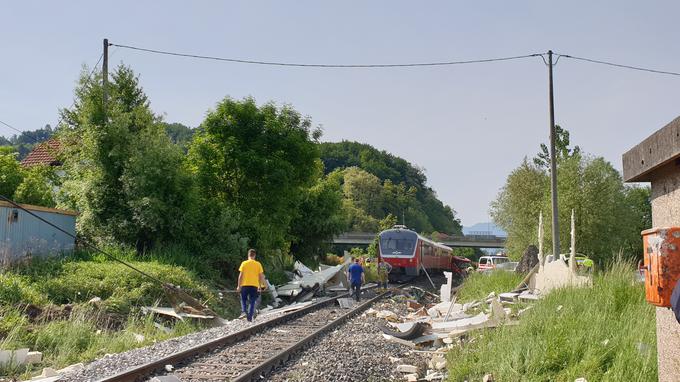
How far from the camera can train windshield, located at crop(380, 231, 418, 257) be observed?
34875mm

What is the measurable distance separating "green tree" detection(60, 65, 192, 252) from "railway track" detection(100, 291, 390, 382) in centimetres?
862

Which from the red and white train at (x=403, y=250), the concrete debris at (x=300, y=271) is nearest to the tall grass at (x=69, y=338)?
the concrete debris at (x=300, y=271)

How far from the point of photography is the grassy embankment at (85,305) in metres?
11.5

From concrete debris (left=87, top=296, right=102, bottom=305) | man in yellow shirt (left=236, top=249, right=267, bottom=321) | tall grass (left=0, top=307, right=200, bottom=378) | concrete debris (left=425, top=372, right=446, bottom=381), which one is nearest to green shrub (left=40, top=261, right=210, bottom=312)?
concrete debris (left=87, top=296, right=102, bottom=305)

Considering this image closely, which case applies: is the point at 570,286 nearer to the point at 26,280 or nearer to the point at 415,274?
the point at 26,280

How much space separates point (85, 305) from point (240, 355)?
5.61 metres

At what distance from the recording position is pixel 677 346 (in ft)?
15.0

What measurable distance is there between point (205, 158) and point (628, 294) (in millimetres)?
20519

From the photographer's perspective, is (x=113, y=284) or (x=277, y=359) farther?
(x=113, y=284)

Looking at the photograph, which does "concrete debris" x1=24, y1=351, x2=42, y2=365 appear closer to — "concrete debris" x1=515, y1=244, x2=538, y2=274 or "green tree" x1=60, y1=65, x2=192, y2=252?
"green tree" x1=60, y1=65, x2=192, y2=252

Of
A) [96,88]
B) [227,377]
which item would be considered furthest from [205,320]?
[96,88]

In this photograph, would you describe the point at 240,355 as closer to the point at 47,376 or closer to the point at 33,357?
the point at 47,376

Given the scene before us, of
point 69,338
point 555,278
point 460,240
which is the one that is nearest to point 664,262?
point 555,278

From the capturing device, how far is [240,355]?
10578 millimetres
